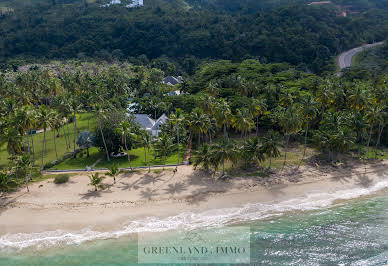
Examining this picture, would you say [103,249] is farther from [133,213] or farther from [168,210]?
[168,210]

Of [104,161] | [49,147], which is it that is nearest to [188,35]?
[49,147]

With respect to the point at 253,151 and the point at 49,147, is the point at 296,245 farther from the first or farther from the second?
the point at 49,147

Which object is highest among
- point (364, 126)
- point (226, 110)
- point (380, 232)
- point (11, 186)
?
point (226, 110)

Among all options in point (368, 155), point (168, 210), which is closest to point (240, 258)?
point (168, 210)

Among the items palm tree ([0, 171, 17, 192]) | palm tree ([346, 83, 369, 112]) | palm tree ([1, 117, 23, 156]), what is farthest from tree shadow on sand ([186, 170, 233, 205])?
palm tree ([346, 83, 369, 112])

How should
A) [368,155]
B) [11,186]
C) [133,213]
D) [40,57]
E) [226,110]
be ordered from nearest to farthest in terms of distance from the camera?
[133,213]
[11,186]
[226,110]
[368,155]
[40,57]

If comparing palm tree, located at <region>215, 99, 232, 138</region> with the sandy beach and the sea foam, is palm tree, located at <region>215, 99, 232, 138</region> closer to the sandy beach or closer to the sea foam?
the sandy beach
